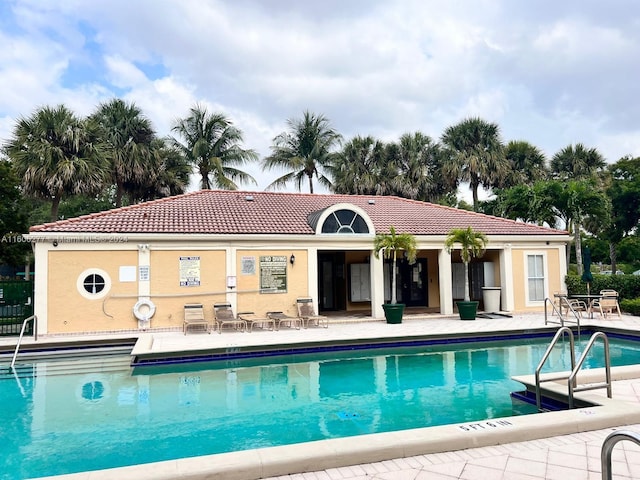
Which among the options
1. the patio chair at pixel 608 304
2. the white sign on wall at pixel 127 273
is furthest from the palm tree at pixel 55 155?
the patio chair at pixel 608 304

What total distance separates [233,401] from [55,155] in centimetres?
1803

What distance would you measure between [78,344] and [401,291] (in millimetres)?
13662

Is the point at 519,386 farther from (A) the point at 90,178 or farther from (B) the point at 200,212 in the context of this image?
(A) the point at 90,178

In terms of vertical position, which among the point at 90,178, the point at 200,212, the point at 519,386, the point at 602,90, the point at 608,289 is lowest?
the point at 519,386

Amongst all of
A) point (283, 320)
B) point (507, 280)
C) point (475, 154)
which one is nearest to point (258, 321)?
point (283, 320)

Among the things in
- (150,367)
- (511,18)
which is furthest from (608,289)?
(150,367)

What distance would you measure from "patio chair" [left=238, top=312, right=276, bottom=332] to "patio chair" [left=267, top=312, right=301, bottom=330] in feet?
0.50

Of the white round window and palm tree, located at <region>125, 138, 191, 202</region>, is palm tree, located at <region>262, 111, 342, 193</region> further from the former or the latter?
the white round window

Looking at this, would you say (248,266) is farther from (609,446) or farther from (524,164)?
(524,164)

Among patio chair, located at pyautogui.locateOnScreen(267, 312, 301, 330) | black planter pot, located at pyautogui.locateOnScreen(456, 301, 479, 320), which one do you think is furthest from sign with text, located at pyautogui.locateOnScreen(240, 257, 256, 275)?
black planter pot, located at pyautogui.locateOnScreen(456, 301, 479, 320)

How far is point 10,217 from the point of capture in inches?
842

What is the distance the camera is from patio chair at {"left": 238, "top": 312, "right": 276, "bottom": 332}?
15.5 meters

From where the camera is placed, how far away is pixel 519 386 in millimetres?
9094

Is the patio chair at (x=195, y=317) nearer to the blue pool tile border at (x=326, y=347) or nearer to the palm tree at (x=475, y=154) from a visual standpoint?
the blue pool tile border at (x=326, y=347)
